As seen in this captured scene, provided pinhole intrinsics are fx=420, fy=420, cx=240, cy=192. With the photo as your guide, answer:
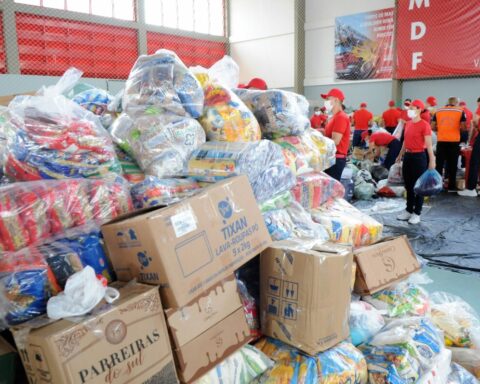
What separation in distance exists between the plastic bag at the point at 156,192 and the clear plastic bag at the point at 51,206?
6 centimetres

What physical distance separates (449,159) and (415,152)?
2119 mm

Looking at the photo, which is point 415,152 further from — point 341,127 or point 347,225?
point 347,225

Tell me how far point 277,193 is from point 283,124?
48 cm

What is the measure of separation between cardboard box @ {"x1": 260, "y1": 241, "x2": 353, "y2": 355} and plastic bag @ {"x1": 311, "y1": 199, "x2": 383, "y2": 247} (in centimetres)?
55

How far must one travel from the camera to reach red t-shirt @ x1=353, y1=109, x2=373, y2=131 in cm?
723

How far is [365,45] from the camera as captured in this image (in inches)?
335

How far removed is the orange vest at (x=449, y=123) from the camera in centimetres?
546

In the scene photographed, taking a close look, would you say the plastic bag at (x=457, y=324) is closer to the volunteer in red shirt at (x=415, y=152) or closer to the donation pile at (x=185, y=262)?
the donation pile at (x=185, y=262)

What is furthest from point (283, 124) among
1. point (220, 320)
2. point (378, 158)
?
point (378, 158)

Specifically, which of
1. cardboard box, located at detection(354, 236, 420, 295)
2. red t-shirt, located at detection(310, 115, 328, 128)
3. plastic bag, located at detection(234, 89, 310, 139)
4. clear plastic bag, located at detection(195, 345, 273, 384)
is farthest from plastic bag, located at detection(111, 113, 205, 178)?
red t-shirt, located at detection(310, 115, 328, 128)

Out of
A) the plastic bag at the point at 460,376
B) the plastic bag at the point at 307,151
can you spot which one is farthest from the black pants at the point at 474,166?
the plastic bag at the point at 460,376

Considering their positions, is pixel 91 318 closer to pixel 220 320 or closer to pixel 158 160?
pixel 220 320

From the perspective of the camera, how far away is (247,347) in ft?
4.36

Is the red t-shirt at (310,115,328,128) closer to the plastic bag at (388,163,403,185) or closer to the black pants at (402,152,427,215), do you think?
the plastic bag at (388,163,403,185)
